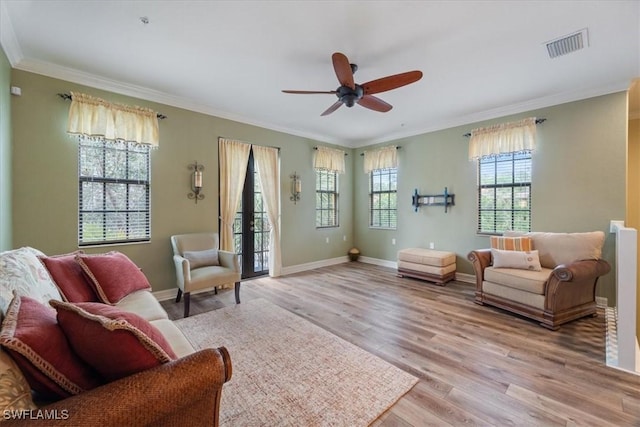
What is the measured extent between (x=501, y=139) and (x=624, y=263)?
2499 millimetres

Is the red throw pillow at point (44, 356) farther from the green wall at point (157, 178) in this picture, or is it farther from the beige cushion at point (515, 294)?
the beige cushion at point (515, 294)

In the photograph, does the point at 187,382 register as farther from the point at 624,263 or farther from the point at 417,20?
the point at 624,263

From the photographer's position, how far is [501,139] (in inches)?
165

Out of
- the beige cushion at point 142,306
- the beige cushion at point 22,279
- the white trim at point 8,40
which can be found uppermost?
the white trim at point 8,40

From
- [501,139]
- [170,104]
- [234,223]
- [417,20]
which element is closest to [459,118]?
[501,139]

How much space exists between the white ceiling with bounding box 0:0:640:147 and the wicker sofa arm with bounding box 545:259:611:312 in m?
2.21

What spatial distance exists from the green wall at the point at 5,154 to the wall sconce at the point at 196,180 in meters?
1.78

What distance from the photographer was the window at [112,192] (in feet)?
10.8

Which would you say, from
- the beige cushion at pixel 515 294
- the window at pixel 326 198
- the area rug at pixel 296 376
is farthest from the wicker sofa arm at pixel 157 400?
the window at pixel 326 198

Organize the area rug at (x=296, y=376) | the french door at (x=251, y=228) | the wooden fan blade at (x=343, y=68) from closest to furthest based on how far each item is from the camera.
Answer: the area rug at (x=296, y=376)
the wooden fan blade at (x=343, y=68)
the french door at (x=251, y=228)

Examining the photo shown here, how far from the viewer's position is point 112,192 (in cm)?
345

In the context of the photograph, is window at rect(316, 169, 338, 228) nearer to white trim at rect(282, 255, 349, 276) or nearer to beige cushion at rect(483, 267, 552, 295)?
white trim at rect(282, 255, 349, 276)

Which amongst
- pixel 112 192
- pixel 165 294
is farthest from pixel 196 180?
pixel 165 294

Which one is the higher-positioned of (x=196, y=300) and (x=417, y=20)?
(x=417, y=20)
